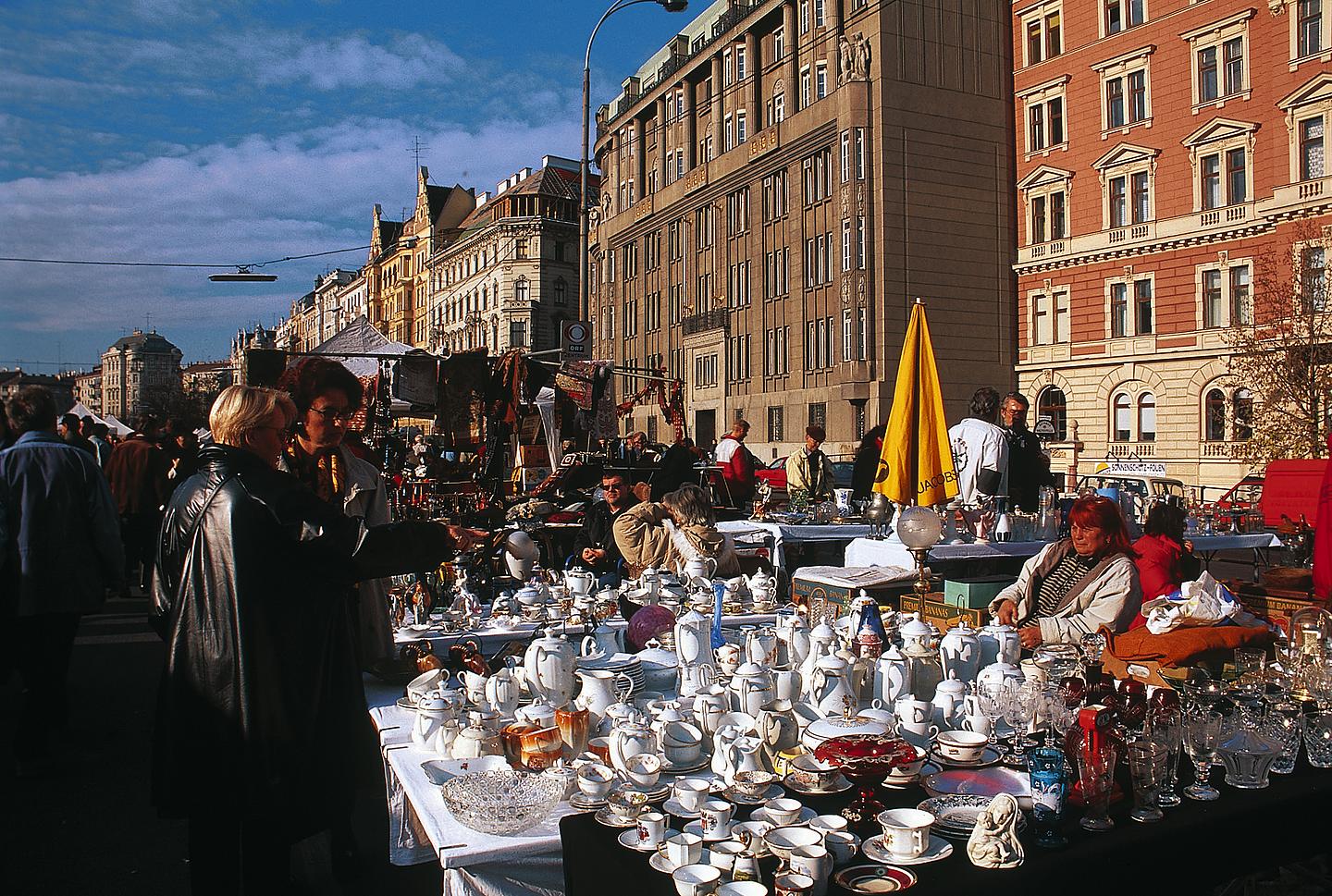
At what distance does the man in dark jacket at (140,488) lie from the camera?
10.1 meters

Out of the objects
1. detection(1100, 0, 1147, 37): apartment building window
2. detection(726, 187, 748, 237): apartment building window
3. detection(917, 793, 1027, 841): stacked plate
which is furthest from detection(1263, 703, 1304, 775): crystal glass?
detection(726, 187, 748, 237): apartment building window

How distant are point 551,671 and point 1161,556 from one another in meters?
3.79

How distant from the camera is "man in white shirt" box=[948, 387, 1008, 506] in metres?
7.64

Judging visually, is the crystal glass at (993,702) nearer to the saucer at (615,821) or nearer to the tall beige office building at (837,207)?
the saucer at (615,821)

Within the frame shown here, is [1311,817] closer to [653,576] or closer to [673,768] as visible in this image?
[673,768]

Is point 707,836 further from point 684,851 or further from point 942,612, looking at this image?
point 942,612

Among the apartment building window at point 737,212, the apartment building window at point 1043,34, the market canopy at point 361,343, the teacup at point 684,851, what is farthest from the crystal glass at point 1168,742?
the apartment building window at point 737,212

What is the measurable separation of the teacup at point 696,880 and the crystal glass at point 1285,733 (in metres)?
1.61

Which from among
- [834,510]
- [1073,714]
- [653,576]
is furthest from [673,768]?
[834,510]

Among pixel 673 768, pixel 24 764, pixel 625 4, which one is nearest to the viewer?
pixel 673 768

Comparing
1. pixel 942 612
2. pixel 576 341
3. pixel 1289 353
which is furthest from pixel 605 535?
pixel 1289 353

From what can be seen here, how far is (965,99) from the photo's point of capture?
108 feet

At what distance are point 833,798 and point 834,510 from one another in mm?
7492

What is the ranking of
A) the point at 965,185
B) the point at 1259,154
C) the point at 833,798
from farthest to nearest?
the point at 965,185, the point at 1259,154, the point at 833,798
